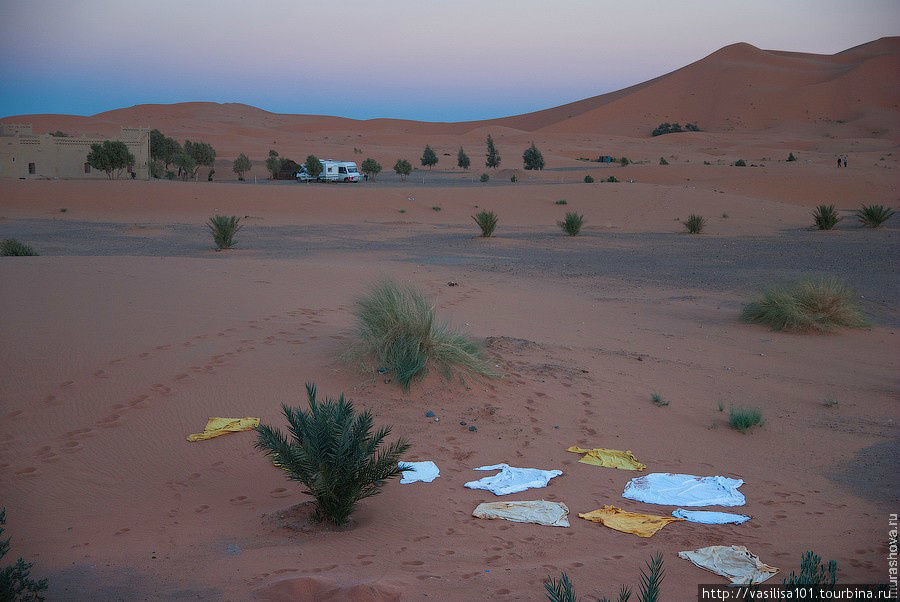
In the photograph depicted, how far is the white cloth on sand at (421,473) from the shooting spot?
599cm

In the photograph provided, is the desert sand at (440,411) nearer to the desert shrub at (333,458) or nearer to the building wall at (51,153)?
the desert shrub at (333,458)

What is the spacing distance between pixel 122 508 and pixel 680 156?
7557 cm

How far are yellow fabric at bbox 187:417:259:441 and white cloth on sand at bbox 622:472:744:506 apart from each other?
11.8ft

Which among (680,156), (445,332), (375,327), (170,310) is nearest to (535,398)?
(445,332)

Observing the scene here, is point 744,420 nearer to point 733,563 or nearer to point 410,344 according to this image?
point 733,563

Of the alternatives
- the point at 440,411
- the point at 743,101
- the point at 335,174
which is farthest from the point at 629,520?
the point at 743,101

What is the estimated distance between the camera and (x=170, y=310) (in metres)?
10.7

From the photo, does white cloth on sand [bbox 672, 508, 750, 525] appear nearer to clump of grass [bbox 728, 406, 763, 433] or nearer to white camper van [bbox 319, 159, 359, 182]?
clump of grass [bbox 728, 406, 763, 433]

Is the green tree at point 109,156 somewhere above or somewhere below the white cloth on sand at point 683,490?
above

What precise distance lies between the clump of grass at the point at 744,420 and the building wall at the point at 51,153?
2162 inches

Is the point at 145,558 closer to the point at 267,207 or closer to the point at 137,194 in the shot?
the point at 267,207

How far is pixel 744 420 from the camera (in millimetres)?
7676

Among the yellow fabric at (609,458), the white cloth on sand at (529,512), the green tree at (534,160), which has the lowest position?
the yellow fabric at (609,458)

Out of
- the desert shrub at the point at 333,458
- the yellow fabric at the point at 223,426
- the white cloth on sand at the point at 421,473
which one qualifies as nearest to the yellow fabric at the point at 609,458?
the white cloth on sand at the point at 421,473
